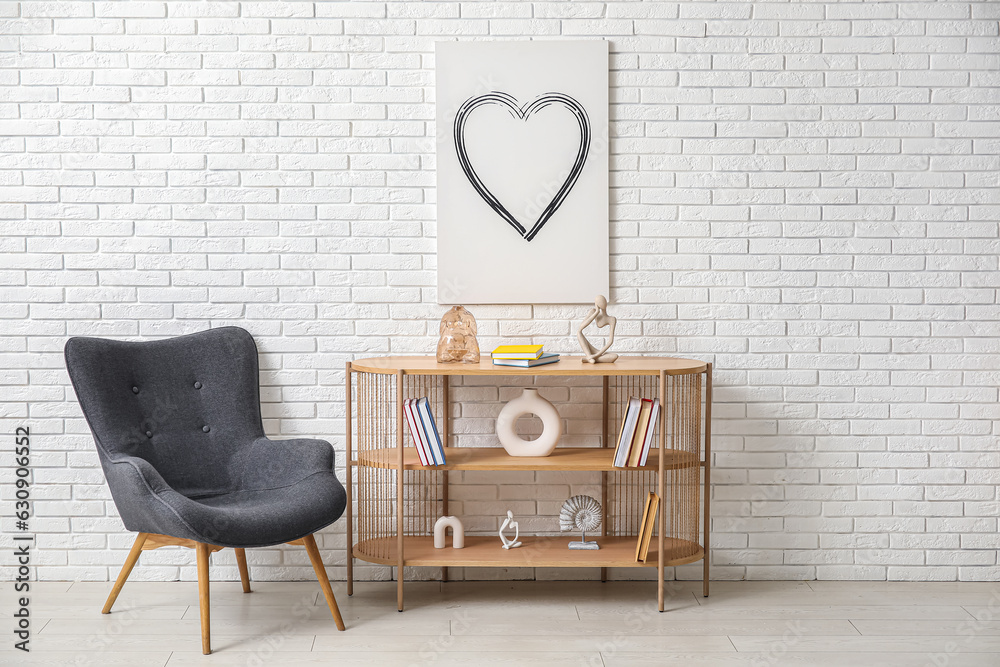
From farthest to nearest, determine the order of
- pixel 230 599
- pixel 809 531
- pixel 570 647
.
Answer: pixel 809 531 < pixel 230 599 < pixel 570 647

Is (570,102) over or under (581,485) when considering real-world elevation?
over

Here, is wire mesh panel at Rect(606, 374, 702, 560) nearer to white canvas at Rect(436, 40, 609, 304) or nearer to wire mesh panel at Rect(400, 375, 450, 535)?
white canvas at Rect(436, 40, 609, 304)

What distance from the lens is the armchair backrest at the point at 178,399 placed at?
104 inches

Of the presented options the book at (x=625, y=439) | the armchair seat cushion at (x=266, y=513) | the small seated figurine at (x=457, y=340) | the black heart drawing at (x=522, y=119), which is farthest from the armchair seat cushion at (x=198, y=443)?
the black heart drawing at (x=522, y=119)

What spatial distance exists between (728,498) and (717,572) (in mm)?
292

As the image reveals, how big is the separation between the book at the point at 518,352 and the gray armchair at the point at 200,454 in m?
0.69

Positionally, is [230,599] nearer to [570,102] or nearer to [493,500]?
[493,500]

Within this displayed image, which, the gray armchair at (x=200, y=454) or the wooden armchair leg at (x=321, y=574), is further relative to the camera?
the wooden armchair leg at (x=321, y=574)

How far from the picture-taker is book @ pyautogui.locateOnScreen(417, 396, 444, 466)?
2672mm

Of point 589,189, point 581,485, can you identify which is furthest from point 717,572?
point 589,189

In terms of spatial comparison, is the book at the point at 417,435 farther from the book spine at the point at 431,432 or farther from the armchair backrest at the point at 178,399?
the armchair backrest at the point at 178,399

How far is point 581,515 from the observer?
287cm

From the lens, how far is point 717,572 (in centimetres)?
305

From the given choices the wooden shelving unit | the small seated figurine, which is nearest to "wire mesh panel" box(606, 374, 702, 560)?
the wooden shelving unit
